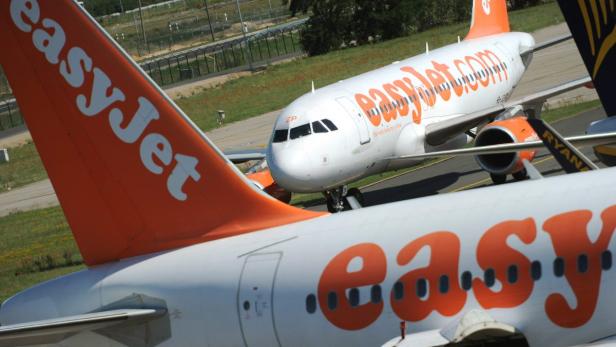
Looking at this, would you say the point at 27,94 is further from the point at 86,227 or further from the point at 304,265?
the point at 304,265

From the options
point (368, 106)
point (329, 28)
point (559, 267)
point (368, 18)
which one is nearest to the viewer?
point (559, 267)

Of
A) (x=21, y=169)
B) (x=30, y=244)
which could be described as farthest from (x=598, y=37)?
(x=21, y=169)

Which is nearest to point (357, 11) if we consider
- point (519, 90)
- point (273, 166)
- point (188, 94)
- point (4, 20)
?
point (188, 94)

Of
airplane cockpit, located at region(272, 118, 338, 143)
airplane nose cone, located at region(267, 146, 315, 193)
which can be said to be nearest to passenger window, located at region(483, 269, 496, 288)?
airplane nose cone, located at region(267, 146, 315, 193)

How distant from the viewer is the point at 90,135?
1500cm

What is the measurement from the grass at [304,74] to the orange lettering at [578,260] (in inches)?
2187

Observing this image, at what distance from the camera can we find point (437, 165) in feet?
133

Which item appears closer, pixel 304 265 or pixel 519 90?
pixel 304 265

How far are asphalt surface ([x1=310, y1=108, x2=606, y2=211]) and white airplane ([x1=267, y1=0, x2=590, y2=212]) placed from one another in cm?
108

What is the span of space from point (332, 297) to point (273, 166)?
58.2 ft

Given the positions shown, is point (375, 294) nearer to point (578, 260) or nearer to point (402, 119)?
point (578, 260)

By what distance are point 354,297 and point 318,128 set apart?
18.7 m

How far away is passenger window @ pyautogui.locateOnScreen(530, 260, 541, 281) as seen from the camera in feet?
40.8

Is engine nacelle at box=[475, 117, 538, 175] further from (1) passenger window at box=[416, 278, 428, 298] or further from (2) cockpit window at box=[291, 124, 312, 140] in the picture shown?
(1) passenger window at box=[416, 278, 428, 298]
